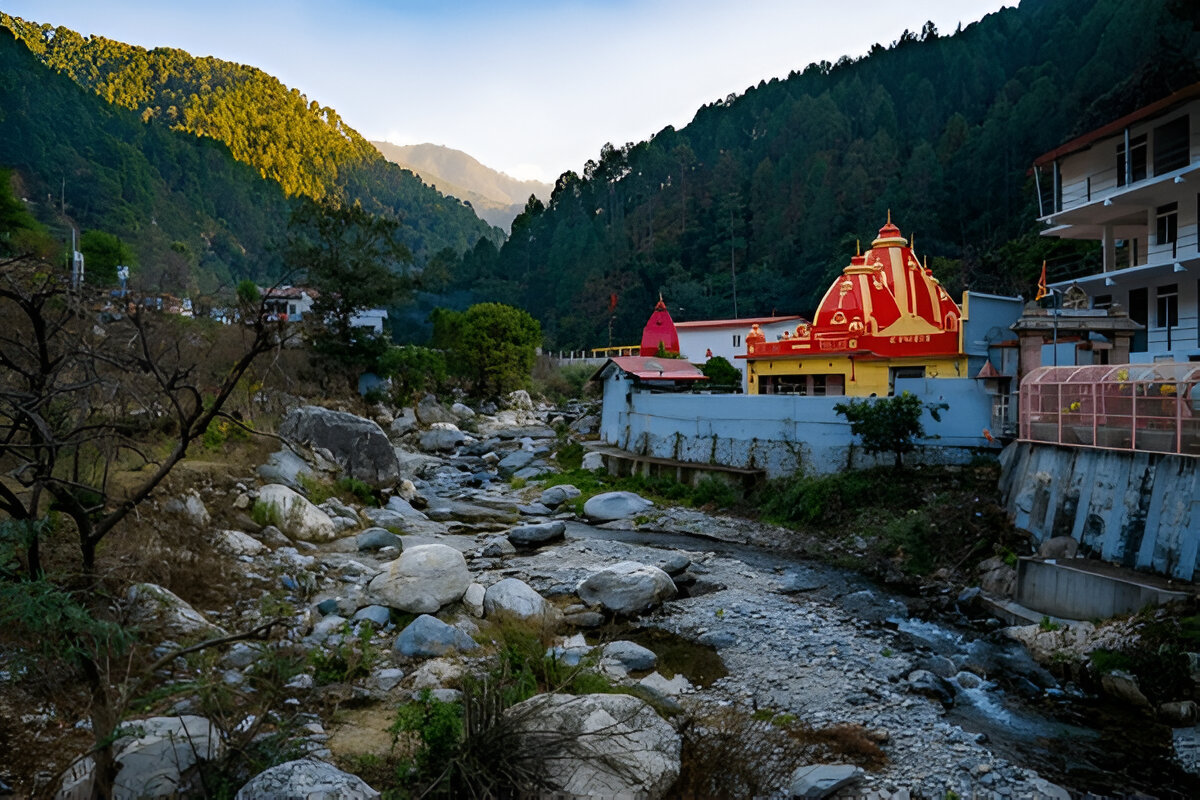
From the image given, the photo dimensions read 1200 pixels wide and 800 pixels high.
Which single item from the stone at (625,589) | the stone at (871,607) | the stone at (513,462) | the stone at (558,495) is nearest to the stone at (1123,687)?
the stone at (871,607)

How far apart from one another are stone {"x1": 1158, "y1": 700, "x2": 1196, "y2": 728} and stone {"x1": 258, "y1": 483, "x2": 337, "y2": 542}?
43.8 ft

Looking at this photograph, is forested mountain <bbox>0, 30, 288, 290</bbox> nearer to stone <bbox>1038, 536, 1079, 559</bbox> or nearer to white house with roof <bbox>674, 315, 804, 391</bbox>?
white house with roof <bbox>674, 315, 804, 391</bbox>

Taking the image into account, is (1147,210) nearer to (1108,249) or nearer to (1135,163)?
(1135,163)

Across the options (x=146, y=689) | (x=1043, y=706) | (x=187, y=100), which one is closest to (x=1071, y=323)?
(x=1043, y=706)

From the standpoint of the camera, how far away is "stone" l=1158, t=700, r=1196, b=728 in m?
8.63

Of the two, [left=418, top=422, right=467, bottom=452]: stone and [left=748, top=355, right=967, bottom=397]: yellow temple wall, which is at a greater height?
[left=748, top=355, right=967, bottom=397]: yellow temple wall

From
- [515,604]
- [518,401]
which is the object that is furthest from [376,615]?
[518,401]

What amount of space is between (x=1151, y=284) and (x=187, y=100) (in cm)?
11997

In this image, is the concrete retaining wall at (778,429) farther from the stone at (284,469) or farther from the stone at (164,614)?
the stone at (164,614)

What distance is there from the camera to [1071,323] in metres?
15.9

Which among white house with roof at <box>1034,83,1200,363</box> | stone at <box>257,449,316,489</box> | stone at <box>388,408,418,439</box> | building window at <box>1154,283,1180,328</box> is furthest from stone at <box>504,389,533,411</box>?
building window at <box>1154,283,1180,328</box>

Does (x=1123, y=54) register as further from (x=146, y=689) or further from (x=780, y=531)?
(x=146, y=689)

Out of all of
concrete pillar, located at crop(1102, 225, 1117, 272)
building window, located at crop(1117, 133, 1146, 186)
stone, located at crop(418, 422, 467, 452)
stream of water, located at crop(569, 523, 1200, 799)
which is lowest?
stream of water, located at crop(569, 523, 1200, 799)

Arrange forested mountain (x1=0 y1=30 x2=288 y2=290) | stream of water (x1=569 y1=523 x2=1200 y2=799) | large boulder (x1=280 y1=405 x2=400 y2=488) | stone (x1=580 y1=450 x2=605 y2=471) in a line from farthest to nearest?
forested mountain (x1=0 y1=30 x2=288 y2=290) < stone (x1=580 y1=450 x2=605 y2=471) < large boulder (x1=280 y1=405 x2=400 y2=488) < stream of water (x1=569 y1=523 x2=1200 y2=799)
